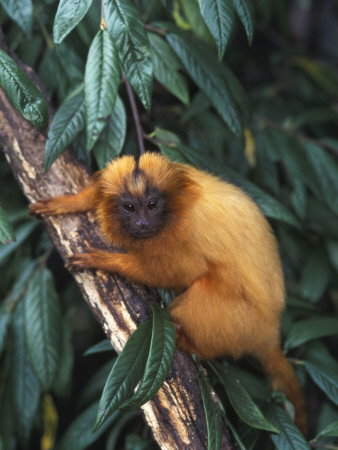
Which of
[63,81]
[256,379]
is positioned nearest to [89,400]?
[256,379]

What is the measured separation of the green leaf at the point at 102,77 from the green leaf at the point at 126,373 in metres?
0.68

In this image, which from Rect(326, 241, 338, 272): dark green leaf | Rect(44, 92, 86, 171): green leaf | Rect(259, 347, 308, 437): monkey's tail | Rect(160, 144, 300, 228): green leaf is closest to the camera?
Rect(44, 92, 86, 171): green leaf

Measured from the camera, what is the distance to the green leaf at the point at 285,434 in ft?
6.04

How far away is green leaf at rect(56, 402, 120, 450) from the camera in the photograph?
91.4 inches

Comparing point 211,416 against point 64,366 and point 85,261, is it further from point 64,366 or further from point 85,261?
point 64,366

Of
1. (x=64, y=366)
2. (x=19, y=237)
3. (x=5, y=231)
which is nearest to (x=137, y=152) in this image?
(x=19, y=237)

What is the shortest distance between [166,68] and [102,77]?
24.9 inches

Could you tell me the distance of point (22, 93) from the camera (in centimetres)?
155

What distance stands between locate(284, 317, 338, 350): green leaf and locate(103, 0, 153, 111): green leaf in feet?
4.13

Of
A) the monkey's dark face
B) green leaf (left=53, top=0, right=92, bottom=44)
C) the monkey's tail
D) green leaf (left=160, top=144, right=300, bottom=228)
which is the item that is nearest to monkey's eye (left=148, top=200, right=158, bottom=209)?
the monkey's dark face

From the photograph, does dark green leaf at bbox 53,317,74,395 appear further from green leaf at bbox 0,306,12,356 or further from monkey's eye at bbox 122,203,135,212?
monkey's eye at bbox 122,203,135,212

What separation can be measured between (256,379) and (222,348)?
0.32 m

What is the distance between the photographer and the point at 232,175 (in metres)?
2.30

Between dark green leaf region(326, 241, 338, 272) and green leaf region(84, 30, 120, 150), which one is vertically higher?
green leaf region(84, 30, 120, 150)
